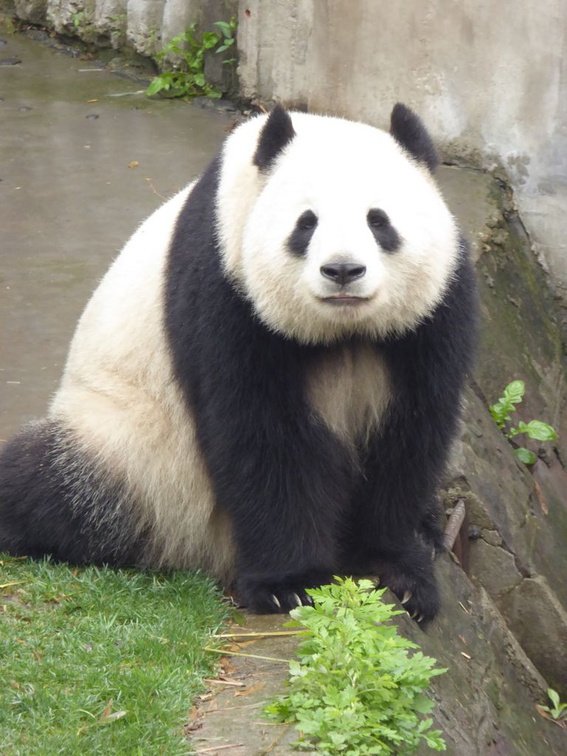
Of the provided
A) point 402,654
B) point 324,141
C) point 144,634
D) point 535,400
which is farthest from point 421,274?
point 535,400

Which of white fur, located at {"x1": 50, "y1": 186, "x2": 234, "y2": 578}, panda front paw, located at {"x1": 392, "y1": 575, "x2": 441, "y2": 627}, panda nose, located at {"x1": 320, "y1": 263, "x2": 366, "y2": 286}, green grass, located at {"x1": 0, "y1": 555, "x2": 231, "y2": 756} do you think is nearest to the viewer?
green grass, located at {"x1": 0, "y1": 555, "x2": 231, "y2": 756}

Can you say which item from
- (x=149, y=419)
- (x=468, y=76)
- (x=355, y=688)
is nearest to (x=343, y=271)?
(x=355, y=688)

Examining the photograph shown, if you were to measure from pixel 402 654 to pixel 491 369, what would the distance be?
3.75 meters

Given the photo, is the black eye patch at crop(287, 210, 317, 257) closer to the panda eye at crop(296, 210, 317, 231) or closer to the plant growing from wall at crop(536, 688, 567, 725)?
the panda eye at crop(296, 210, 317, 231)

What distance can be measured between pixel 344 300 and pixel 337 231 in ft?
0.69

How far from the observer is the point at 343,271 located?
3418 mm

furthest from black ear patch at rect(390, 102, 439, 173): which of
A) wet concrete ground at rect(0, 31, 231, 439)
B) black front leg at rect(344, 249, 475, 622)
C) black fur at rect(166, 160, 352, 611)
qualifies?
wet concrete ground at rect(0, 31, 231, 439)

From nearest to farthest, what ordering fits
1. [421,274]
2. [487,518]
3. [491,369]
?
→ [421,274]
[487,518]
[491,369]

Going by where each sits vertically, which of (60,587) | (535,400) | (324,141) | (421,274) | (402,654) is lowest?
(535,400)

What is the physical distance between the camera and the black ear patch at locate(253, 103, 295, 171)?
3.83m

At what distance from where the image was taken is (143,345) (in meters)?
4.41

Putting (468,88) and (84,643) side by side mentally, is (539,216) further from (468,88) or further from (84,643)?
(84,643)

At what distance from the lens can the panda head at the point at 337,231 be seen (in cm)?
351

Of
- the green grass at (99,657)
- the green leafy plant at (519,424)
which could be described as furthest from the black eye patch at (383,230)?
the green leafy plant at (519,424)
